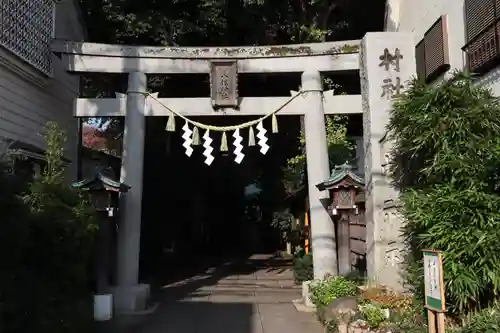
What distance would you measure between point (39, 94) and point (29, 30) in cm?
150

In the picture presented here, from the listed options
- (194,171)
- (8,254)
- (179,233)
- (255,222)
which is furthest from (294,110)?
(255,222)

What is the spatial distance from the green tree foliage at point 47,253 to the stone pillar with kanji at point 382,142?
221 inches

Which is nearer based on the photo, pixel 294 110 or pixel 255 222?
pixel 294 110

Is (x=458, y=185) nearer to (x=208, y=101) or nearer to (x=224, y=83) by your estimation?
(x=224, y=83)

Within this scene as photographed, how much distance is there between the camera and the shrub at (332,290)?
11.5 m

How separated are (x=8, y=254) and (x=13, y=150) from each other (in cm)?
551

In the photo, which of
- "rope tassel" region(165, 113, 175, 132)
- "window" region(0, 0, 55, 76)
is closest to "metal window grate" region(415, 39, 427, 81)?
"rope tassel" region(165, 113, 175, 132)

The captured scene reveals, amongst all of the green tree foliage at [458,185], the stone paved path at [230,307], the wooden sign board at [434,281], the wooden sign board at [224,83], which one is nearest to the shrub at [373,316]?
the green tree foliage at [458,185]

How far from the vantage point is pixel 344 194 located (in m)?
12.9

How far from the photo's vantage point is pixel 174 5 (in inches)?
682

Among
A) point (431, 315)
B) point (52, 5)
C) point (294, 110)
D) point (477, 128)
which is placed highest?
point (52, 5)

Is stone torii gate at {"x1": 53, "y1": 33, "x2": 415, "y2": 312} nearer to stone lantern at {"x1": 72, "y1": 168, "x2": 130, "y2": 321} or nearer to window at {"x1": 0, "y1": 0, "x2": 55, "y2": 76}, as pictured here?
window at {"x1": 0, "y1": 0, "x2": 55, "y2": 76}

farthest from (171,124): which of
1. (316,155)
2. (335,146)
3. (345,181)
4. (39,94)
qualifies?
(335,146)

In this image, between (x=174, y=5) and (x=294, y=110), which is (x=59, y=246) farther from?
(x=174, y=5)
